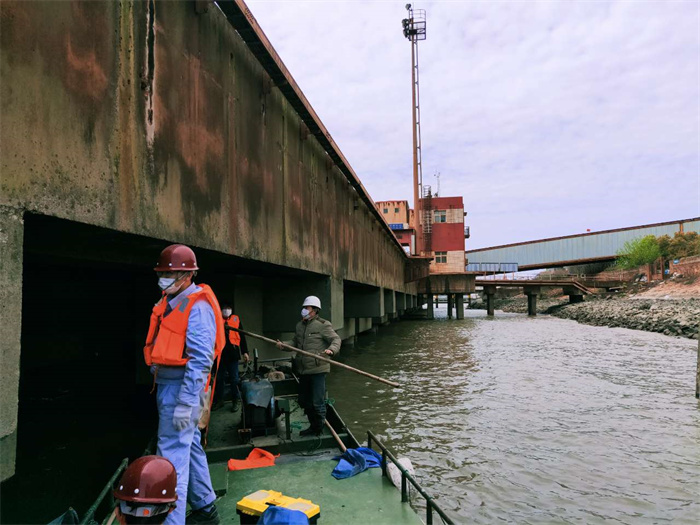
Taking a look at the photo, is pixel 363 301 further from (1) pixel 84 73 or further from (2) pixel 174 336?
(1) pixel 84 73

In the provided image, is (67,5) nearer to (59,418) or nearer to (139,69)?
(139,69)

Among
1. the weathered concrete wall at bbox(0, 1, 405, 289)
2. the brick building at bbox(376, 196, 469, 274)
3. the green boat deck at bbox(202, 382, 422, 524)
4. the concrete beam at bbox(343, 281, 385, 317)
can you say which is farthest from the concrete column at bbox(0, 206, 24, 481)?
the brick building at bbox(376, 196, 469, 274)

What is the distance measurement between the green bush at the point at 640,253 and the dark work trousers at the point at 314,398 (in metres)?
71.4

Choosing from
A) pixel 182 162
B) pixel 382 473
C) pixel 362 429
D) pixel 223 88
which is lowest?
pixel 362 429

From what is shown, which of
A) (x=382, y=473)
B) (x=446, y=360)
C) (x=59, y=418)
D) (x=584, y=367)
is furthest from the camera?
(x=446, y=360)

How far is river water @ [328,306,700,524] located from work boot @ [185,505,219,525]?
3041mm

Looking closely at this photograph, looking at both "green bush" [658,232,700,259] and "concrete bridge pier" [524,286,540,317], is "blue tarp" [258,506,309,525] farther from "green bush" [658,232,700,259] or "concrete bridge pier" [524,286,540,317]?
"green bush" [658,232,700,259]

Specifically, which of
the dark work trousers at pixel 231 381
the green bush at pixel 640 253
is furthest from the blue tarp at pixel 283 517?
the green bush at pixel 640 253

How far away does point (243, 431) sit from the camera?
20.9 feet

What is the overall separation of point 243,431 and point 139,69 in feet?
15.1

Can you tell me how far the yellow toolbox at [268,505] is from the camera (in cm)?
372

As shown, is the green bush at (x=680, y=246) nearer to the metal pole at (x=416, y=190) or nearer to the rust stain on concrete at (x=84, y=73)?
the metal pole at (x=416, y=190)

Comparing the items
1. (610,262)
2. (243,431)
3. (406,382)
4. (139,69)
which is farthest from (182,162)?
(610,262)

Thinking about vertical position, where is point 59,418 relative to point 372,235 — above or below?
below
